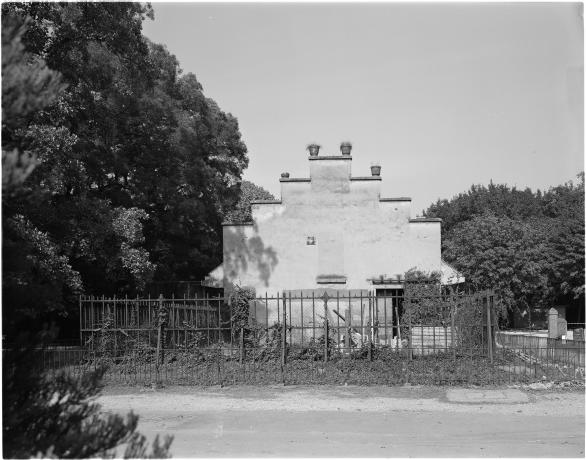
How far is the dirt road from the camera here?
32.6 ft

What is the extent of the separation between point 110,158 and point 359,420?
1794 centimetres

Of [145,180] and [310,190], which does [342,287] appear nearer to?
[310,190]

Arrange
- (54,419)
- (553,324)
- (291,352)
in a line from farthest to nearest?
(553,324), (291,352), (54,419)

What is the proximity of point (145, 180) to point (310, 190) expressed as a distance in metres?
7.55

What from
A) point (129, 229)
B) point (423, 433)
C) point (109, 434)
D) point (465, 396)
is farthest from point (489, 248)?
point (109, 434)

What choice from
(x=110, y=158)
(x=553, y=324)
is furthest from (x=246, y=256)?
(x=553, y=324)

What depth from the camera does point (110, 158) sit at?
27141mm

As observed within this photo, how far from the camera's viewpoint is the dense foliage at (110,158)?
66.8 ft

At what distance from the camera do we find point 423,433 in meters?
11.2

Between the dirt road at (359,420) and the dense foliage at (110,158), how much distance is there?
357 centimetres

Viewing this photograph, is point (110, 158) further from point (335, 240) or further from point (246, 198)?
point (246, 198)

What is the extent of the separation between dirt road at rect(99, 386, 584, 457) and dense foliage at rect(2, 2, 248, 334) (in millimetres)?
3566

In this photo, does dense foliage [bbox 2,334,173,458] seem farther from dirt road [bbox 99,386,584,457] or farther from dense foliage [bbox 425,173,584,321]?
dense foliage [bbox 425,173,584,321]

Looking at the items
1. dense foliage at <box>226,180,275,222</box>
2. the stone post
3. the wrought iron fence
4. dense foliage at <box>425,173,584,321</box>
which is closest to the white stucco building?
the stone post
